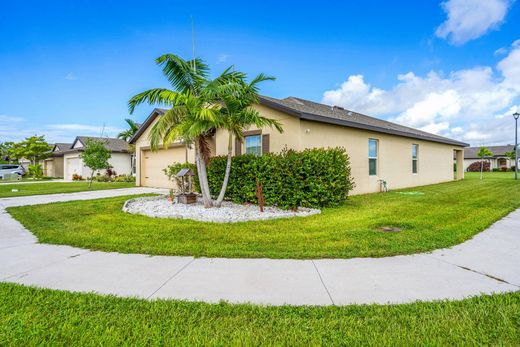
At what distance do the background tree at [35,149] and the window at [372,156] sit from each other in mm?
34633

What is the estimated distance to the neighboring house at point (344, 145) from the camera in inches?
380

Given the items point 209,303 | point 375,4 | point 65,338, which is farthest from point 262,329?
point 375,4

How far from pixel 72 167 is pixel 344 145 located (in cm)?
2670

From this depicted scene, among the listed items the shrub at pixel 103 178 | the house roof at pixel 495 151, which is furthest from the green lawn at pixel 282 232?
the house roof at pixel 495 151

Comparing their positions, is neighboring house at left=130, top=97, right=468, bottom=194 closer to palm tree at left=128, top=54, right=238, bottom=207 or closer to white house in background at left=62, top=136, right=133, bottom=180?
palm tree at left=128, top=54, right=238, bottom=207

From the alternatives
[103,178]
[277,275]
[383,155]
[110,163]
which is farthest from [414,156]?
[110,163]

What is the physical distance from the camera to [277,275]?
3338mm

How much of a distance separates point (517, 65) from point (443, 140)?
4.95 metres

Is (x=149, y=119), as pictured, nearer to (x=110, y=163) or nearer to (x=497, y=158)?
(x=110, y=163)

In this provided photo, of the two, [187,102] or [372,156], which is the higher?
[187,102]

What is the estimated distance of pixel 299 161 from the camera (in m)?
7.76

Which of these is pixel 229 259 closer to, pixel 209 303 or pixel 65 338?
pixel 209 303

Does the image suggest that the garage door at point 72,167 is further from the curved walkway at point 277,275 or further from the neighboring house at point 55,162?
the curved walkway at point 277,275

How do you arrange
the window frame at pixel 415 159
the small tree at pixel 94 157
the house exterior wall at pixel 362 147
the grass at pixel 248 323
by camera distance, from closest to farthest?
1. the grass at pixel 248 323
2. the house exterior wall at pixel 362 147
3. the window frame at pixel 415 159
4. the small tree at pixel 94 157
